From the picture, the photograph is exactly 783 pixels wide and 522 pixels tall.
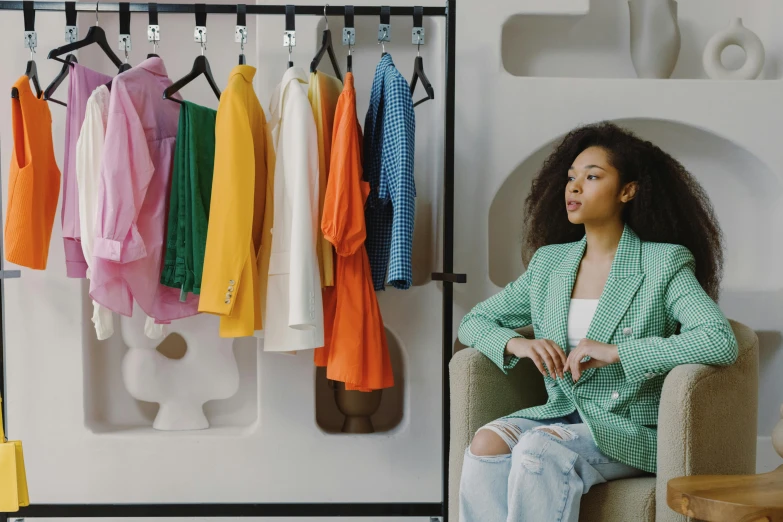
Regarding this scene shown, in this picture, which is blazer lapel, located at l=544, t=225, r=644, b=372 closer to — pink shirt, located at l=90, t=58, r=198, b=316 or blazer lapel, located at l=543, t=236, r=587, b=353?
blazer lapel, located at l=543, t=236, r=587, b=353

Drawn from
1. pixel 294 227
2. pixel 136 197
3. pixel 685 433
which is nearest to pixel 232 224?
pixel 294 227

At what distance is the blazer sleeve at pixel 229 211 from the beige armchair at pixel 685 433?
0.68 meters

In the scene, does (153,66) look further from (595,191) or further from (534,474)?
(534,474)

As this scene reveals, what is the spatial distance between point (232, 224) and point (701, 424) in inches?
49.0

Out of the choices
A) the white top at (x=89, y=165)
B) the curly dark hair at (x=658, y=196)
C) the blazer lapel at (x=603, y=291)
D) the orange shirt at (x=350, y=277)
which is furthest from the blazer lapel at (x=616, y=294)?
the white top at (x=89, y=165)

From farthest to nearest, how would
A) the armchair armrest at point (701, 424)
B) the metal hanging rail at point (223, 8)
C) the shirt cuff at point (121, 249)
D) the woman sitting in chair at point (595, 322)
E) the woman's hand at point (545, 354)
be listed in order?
the metal hanging rail at point (223, 8) < the shirt cuff at point (121, 249) < the woman's hand at point (545, 354) < the woman sitting in chair at point (595, 322) < the armchair armrest at point (701, 424)

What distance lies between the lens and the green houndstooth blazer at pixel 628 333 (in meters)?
1.56

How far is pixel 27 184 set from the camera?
2035 mm

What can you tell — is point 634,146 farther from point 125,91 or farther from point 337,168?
point 125,91

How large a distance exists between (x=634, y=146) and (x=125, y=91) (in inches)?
54.1

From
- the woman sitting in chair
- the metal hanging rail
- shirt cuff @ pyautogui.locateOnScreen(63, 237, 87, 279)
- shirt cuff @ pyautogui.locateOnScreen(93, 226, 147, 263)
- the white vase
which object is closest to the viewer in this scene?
the woman sitting in chair

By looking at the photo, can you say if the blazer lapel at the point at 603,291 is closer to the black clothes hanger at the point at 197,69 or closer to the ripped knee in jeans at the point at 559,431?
the ripped knee in jeans at the point at 559,431

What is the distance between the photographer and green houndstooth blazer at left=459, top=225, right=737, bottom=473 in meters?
1.56

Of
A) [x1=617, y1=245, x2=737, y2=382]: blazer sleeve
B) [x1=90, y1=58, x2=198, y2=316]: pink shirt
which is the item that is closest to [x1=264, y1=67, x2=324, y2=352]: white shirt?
[x1=90, y1=58, x2=198, y2=316]: pink shirt
